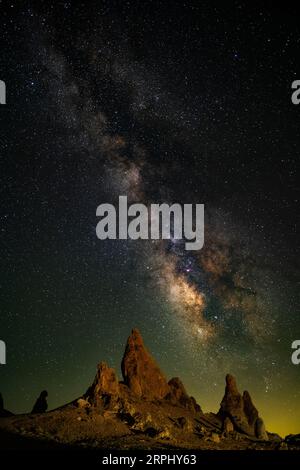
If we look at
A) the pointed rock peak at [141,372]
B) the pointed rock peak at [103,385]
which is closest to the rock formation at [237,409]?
the pointed rock peak at [141,372]

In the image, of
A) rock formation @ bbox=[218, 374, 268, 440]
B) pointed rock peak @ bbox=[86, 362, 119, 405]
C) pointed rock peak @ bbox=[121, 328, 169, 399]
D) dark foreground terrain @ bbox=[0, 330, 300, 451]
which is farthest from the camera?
rock formation @ bbox=[218, 374, 268, 440]

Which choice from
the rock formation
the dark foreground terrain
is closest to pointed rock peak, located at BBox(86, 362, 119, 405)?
the dark foreground terrain

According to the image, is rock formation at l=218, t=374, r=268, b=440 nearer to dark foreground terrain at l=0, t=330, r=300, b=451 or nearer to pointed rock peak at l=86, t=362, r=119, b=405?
dark foreground terrain at l=0, t=330, r=300, b=451

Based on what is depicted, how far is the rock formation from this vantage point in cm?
6242

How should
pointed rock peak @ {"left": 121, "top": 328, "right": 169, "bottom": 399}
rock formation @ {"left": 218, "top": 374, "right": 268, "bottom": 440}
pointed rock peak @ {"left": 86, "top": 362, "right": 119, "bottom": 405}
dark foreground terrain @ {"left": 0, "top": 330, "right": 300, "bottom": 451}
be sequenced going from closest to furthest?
dark foreground terrain @ {"left": 0, "top": 330, "right": 300, "bottom": 451} → pointed rock peak @ {"left": 86, "top": 362, "right": 119, "bottom": 405} → pointed rock peak @ {"left": 121, "top": 328, "right": 169, "bottom": 399} → rock formation @ {"left": 218, "top": 374, "right": 268, "bottom": 440}

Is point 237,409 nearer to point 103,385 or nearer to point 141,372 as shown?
point 141,372

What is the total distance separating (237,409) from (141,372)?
2268 centimetres

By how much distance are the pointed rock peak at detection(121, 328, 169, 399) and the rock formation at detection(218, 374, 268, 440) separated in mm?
13818

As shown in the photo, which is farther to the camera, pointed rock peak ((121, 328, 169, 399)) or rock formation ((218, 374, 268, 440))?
rock formation ((218, 374, 268, 440))

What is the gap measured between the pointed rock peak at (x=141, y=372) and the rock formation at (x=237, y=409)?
13.8 metres

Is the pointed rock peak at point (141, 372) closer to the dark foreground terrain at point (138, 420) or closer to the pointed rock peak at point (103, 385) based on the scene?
the dark foreground terrain at point (138, 420)

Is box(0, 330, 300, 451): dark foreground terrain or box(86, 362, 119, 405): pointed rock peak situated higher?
box(86, 362, 119, 405): pointed rock peak

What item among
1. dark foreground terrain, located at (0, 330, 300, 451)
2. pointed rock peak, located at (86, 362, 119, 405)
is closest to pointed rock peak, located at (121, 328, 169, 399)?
dark foreground terrain, located at (0, 330, 300, 451)
